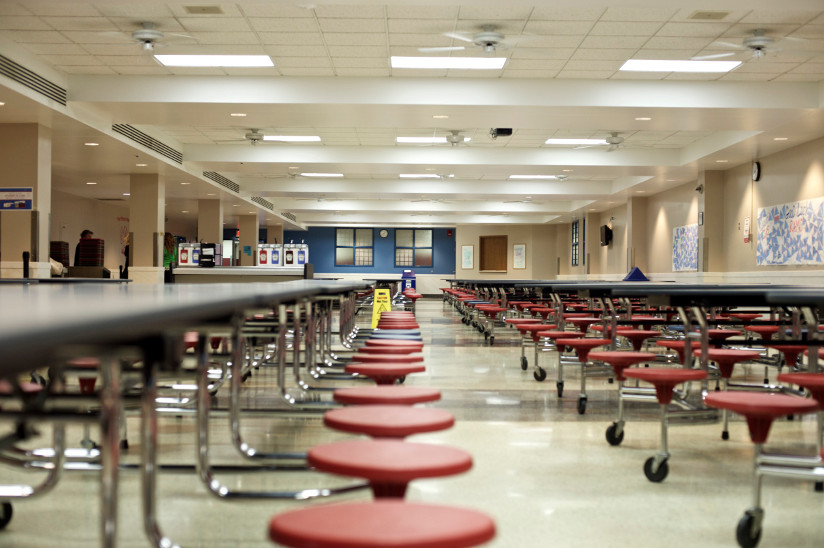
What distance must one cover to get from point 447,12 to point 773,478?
205 inches

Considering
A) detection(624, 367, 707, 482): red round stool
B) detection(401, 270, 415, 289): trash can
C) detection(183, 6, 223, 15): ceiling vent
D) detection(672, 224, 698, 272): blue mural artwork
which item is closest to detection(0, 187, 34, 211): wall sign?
detection(183, 6, 223, 15): ceiling vent

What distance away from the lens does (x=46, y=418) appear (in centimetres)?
124

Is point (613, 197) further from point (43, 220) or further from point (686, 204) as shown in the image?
point (43, 220)

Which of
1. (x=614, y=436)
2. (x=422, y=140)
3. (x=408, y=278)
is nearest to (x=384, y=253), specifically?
(x=408, y=278)

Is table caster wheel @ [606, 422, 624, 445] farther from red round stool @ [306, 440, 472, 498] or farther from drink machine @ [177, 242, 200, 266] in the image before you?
drink machine @ [177, 242, 200, 266]

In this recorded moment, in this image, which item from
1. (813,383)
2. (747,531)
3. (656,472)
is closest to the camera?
(747,531)

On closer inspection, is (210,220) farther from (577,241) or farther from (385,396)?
(385,396)

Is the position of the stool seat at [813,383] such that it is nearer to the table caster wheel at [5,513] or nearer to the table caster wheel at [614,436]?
the table caster wheel at [614,436]

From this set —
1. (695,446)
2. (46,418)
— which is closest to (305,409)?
(695,446)

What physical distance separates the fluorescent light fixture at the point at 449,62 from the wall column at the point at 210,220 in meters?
11.0

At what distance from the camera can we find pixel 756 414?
→ 2.51 metres

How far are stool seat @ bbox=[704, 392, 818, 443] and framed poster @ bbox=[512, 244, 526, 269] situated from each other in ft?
89.7

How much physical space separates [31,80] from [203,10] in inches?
100

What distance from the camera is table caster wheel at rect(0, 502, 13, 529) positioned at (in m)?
2.53
